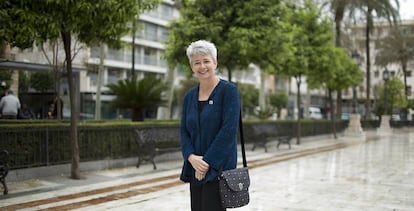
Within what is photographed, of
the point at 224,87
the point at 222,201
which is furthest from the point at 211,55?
the point at 222,201

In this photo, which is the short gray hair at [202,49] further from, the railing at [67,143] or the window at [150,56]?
the window at [150,56]

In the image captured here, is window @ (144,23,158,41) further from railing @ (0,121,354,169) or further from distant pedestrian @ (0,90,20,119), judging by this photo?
railing @ (0,121,354,169)

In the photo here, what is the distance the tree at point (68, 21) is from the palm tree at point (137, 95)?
16.8 ft

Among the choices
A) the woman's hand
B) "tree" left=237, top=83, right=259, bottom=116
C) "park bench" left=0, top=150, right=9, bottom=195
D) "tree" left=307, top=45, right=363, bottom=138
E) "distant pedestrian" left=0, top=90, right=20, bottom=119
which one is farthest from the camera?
"tree" left=237, top=83, right=259, bottom=116

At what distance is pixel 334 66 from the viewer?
2133 centimetres

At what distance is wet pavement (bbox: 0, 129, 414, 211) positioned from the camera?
6906 mm

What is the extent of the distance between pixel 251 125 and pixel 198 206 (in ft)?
45.4

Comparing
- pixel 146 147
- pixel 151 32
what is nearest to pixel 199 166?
pixel 146 147

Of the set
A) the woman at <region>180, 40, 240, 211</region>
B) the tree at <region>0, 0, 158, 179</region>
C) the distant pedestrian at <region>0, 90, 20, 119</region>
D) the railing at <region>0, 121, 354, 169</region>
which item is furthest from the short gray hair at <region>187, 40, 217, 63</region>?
the distant pedestrian at <region>0, 90, 20, 119</region>

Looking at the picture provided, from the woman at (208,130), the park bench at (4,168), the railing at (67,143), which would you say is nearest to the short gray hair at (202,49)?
the woman at (208,130)

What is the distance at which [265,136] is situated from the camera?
17.4m

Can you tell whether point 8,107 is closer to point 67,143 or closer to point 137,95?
point 67,143

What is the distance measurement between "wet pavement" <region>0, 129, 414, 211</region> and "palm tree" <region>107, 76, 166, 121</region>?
116 inches

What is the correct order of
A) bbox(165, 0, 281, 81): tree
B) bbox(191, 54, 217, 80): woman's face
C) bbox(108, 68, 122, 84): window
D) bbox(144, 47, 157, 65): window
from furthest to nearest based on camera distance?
bbox(144, 47, 157, 65): window
bbox(108, 68, 122, 84): window
bbox(165, 0, 281, 81): tree
bbox(191, 54, 217, 80): woman's face
